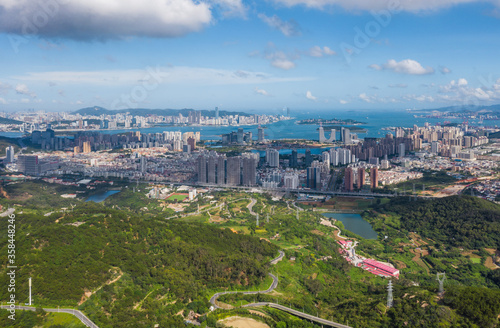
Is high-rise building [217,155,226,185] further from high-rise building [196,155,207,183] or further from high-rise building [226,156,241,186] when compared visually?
high-rise building [196,155,207,183]

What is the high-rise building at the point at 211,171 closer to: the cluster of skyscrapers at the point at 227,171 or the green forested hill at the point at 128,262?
the cluster of skyscrapers at the point at 227,171

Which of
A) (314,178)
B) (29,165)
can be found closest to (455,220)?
(314,178)

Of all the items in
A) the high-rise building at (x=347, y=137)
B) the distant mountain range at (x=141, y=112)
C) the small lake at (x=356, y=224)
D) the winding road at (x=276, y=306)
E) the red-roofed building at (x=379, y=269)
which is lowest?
the small lake at (x=356, y=224)

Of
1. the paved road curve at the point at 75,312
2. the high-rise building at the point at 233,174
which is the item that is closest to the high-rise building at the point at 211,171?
the high-rise building at the point at 233,174

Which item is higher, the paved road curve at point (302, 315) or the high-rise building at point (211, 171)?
the high-rise building at point (211, 171)

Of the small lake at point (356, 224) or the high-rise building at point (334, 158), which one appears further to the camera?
the high-rise building at point (334, 158)

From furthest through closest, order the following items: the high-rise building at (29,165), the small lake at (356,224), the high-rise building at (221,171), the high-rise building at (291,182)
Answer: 1. the high-rise building at (29,165)
2. the high-rise building at (221,171)
3. the high-rise building at (291,182)
4. the small lake at (356,224)

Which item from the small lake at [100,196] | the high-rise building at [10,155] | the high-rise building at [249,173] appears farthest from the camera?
the high-rise building at [10,155]

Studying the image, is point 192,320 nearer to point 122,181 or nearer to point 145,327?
point 145,327

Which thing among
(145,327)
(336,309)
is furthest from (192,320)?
(336,309)
